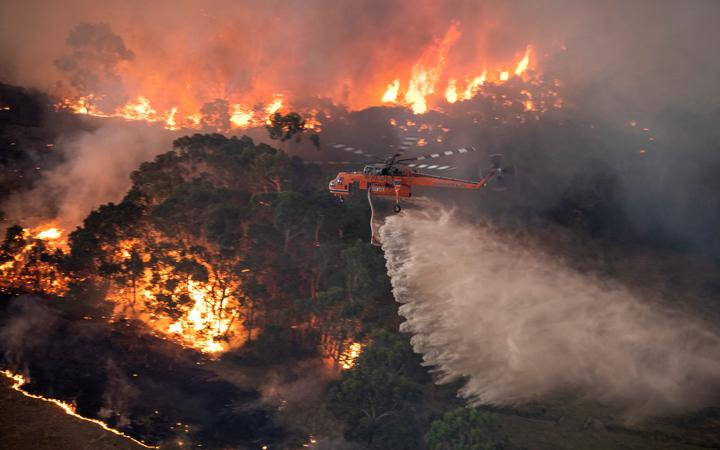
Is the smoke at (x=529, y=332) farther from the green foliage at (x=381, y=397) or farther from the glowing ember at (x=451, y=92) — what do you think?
the glowing ember at (x=451, y=92)

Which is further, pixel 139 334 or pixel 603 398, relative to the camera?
pixel 139 334

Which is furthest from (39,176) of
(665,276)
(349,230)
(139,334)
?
(665,276)

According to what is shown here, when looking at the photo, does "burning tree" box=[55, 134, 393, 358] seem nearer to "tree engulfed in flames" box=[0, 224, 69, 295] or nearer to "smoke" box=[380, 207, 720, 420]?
"tree engulfed in flames" box=[0, 224, 69, 295]

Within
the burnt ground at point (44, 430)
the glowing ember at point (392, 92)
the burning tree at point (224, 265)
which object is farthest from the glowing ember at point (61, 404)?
the glowing ember at point (392, 92)

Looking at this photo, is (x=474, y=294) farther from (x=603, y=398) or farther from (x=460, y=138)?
(x=460, y=138)

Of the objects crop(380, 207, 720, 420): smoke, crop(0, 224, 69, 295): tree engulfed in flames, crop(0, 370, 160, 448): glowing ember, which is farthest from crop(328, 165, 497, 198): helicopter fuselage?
crop(0, 224, 69, 295): tree engulfed in flames

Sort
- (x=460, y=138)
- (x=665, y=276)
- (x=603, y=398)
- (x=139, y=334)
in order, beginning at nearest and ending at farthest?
(x=603, y=398) → (x=139, y=334) → (x=665, y=276) → (x=460, y=138)

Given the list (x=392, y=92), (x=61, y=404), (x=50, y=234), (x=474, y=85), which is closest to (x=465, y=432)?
(x=61, y=404)
